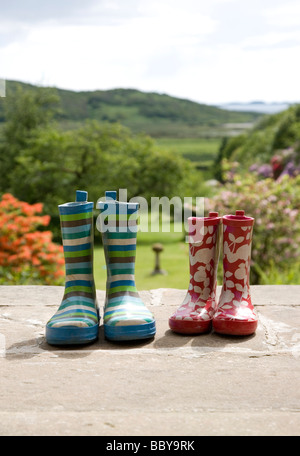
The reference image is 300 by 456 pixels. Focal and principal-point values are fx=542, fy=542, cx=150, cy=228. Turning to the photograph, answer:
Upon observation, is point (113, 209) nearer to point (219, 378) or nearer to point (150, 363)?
point (150, 363)

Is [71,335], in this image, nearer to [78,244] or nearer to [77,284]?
[77,284]

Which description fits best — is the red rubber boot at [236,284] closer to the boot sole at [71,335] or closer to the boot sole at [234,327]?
the boot sole at [234,327]

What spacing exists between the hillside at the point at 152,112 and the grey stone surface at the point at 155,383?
18.9 m

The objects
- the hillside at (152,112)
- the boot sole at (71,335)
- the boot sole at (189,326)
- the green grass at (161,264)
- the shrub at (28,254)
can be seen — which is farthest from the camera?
the hillside at (152,112)

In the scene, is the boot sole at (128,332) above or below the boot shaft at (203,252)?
below

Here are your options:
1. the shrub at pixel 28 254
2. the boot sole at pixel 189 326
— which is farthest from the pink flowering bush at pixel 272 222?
the boot sole at pixel 189 326

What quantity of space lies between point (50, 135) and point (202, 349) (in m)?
12.6

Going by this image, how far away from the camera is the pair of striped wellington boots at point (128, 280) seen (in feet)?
5.41

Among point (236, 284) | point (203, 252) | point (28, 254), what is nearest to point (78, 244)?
point (203, 252)

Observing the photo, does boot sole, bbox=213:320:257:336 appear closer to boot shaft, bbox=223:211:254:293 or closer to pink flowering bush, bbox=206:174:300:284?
boot shaft, bbox=223:211:254:293

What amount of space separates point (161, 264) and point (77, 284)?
25.3 ft

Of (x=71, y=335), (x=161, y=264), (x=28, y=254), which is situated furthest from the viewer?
(x=161, y=264)

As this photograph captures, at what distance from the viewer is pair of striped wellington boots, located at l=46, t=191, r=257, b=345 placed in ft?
5.41

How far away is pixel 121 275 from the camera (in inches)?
68.2
